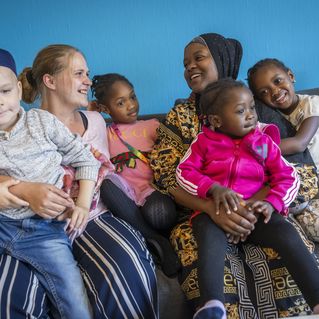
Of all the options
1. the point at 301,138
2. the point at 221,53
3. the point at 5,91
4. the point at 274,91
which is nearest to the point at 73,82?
the point at 5,91

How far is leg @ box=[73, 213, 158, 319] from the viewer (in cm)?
118

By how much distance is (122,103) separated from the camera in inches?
71.6

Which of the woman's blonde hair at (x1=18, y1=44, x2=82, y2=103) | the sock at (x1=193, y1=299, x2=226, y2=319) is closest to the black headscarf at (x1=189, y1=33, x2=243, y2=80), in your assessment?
the woman's blonde hair at (x1=18, y1=44, x2=82, y2=103)

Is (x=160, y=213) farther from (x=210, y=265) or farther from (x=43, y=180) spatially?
(x=43, y=180)

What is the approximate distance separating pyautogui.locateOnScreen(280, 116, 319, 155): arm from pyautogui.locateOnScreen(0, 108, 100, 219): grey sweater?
31.4 inches

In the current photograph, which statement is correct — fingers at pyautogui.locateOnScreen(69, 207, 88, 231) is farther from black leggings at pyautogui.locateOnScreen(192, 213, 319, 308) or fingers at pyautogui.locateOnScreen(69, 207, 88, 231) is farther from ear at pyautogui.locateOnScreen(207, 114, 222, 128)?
ear at pyautogui.locateOnScreen(207, 114, 222, 128)

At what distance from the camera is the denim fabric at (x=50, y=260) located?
1.17 m

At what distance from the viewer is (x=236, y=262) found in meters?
1.33

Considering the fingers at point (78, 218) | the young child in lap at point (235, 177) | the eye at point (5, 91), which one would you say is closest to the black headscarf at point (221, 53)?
the young child in lap at point (235, 177)

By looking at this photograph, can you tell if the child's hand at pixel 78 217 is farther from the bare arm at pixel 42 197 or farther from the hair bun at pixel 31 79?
the hair bun at pixel 31 79

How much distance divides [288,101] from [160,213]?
0.80 metres

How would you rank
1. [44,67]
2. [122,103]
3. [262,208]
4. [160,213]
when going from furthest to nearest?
[122,103]
[44,67]
[160,213]
[262,208]

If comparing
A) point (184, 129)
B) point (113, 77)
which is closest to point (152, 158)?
point (184, 129)

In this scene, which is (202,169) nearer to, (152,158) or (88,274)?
(152,158)
